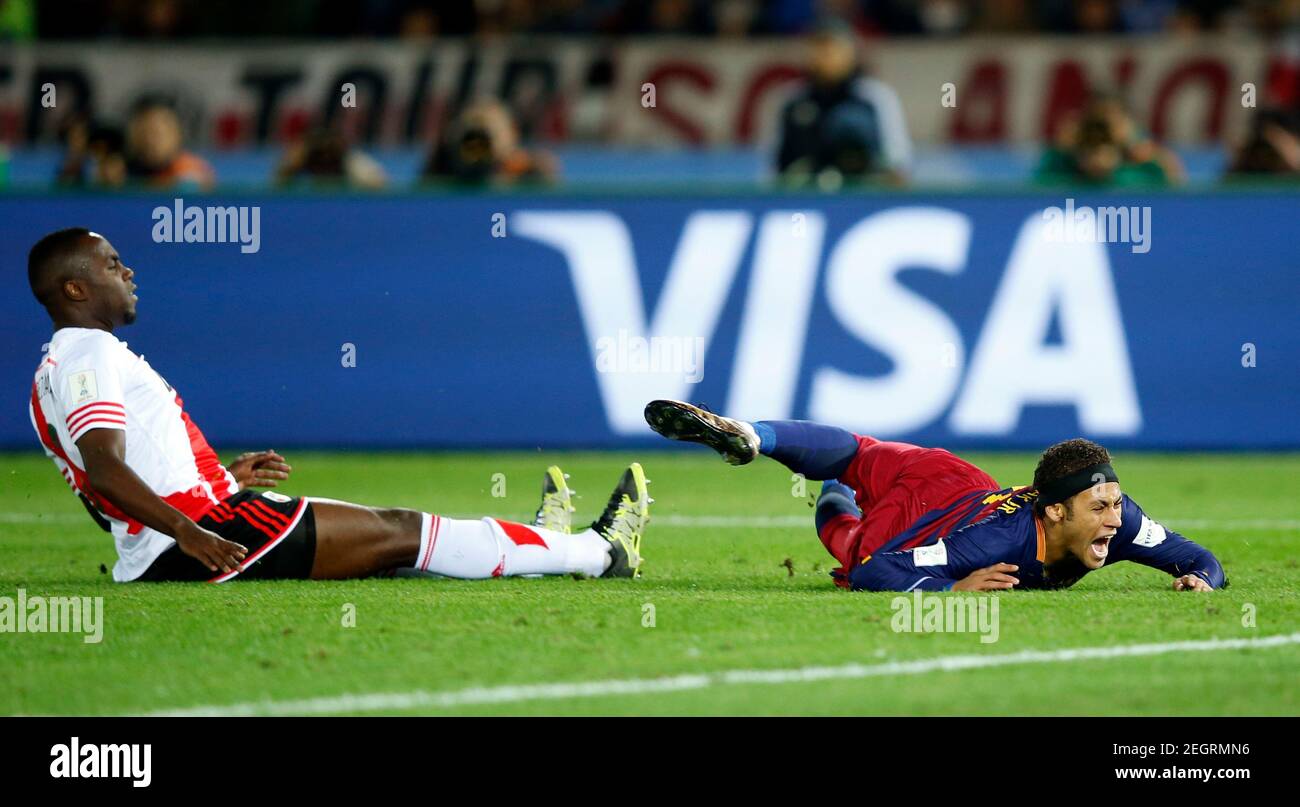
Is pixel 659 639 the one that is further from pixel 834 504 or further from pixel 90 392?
pixel 90 392

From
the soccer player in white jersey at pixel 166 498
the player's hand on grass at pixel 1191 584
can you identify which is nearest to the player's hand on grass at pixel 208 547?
the soccer player in white jersey at pixel 166 498

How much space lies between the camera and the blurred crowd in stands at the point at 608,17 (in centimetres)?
1861

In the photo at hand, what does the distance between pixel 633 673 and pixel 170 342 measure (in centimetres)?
737

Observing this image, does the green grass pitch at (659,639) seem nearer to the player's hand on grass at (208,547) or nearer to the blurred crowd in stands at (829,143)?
the player's hand on grass at (208,547)

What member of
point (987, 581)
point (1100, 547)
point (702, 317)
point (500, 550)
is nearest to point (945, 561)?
point (987, 581)

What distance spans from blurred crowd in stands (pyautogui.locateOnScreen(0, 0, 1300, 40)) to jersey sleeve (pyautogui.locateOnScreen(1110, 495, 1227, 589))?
1222cm

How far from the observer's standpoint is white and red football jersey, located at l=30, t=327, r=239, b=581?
6965 millimetres

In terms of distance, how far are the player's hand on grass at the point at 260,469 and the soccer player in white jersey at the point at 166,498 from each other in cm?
2

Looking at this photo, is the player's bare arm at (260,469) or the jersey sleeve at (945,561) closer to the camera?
the jersey sleeve at (945,561)

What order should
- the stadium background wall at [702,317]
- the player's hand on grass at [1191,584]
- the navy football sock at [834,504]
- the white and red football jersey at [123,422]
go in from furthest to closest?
1. the stadium background wall at [702,317]
2. the navy football sock at [834,504]
3. the player's hand on grass at [1191,584]
4. the white and red football jersey at [123,422]

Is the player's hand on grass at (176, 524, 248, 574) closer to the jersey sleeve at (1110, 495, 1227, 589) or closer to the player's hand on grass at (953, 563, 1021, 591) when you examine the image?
the player's hand on grass at (953, 563, 1021, 591)

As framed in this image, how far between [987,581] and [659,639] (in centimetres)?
139

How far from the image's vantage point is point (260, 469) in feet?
25.6

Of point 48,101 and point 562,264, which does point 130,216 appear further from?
point 48,101
